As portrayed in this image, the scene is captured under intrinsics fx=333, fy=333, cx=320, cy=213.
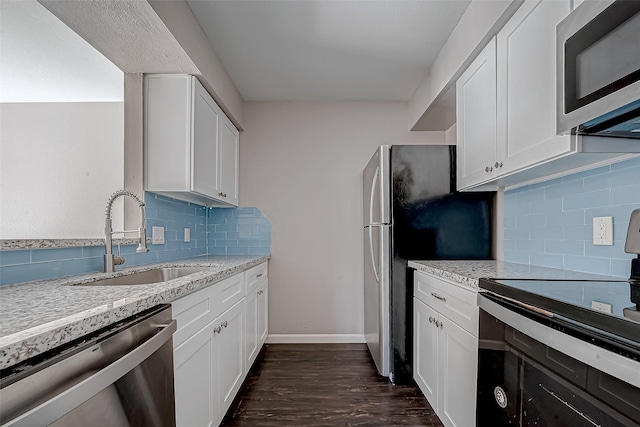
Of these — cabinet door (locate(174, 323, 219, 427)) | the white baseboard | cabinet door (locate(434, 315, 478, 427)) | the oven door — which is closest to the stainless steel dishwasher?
cabinet door (locate(174, 323, 219, 427))

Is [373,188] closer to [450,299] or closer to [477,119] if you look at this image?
[477,119]

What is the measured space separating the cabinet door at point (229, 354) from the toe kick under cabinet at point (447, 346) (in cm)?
113

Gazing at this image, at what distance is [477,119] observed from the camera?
73.6 inches

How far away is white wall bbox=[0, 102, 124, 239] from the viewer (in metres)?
1.71

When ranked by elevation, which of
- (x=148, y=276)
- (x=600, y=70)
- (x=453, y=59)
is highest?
(x=453, y=59)

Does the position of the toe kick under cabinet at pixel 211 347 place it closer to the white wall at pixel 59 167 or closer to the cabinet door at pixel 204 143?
the cabinet door at pixel 204 143

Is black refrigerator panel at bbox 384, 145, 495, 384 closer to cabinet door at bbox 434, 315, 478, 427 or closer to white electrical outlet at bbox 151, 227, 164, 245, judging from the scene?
cabinet door at bbox 434, 315, 478, 427

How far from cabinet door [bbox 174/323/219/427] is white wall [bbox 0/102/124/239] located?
3.48 ft

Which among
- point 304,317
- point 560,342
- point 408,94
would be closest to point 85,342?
point 560,342

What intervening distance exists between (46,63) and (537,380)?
276 cm

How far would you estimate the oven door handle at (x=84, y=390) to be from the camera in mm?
573

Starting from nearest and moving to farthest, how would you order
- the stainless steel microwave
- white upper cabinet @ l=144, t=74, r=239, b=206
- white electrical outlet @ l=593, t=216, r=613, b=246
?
the stainless steel microwave → white electrical outlet @ l=593, t=216, r=613, b=246 → white upper cabinet @ l=144, t=74, r=239, b=206

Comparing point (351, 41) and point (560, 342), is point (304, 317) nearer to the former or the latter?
point (351, 41)

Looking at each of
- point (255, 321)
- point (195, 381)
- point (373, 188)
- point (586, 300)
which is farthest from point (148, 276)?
point (586, 300)
